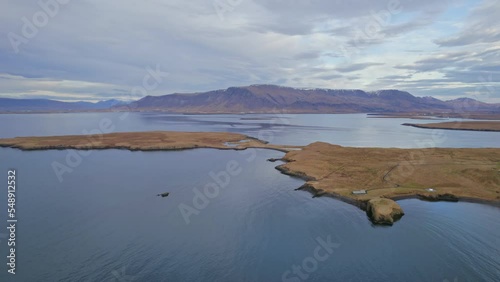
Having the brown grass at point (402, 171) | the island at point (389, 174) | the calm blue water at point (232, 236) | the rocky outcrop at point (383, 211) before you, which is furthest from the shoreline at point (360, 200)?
the rocky outcrop at point (383, 211)

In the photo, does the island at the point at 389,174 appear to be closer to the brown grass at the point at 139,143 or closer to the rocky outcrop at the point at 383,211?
the rocky outcrop at the point at 383,211

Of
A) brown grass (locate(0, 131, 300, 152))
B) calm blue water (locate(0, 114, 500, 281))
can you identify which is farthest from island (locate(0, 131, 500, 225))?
calm blue water (locate(0, 114, 500, 281))

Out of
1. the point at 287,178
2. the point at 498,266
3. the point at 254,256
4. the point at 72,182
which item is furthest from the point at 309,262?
the point at 72,182

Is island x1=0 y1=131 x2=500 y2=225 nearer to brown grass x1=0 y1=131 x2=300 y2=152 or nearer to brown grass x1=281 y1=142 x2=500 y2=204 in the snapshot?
brown grass x1=281 y1=142 x2=500 y2=204

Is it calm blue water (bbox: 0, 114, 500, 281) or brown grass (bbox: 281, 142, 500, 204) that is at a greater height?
brown grass (bbox: 281, 142, 500, 204)

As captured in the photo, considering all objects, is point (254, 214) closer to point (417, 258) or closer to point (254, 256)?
point (254, 256)

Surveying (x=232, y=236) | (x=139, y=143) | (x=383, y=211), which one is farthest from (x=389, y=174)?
(x=139, y=143)

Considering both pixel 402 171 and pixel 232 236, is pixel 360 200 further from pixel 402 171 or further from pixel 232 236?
pixel 232 236
